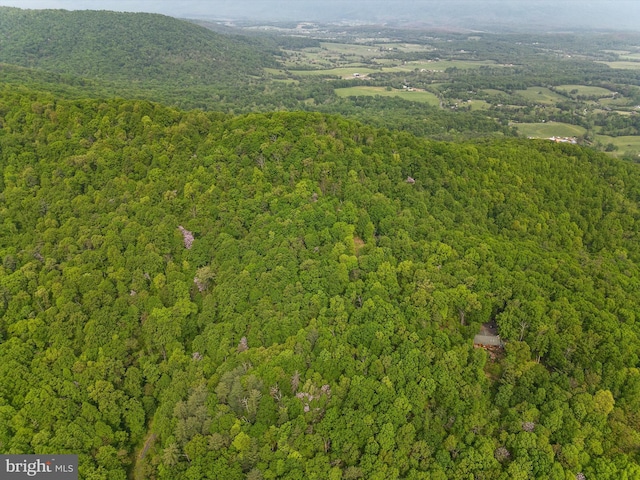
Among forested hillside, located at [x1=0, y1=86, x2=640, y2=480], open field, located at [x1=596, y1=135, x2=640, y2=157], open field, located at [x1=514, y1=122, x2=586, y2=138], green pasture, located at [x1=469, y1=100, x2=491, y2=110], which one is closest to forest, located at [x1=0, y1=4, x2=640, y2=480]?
forested hillside, located at [x1=0, y1=86, x2=640, y2=480]

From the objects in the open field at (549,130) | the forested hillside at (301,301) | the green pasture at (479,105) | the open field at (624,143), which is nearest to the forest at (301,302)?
the forested hillside at (301,301)

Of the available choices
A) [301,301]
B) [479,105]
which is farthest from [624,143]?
[301,301]

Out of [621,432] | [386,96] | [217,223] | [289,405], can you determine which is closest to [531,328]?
[621,432]

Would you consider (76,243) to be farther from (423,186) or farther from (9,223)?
(423,186)

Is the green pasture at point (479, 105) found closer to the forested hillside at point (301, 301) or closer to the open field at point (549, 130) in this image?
the open field at point (549, 130)

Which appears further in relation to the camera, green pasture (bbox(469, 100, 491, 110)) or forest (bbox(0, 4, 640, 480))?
green pasture (bbox(469, 100, 491, 110))

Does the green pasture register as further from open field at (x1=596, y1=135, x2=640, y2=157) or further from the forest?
the forest

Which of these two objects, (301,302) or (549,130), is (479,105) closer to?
(549,130)
